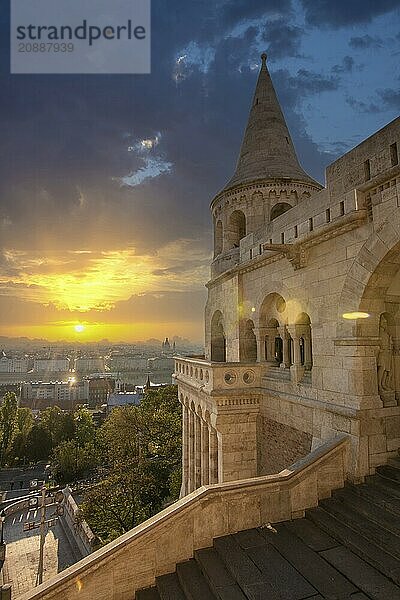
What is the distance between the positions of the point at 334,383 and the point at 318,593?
4128 mm

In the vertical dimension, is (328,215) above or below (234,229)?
below

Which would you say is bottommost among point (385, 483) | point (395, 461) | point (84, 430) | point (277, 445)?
point (84, 430)

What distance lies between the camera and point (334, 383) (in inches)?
312

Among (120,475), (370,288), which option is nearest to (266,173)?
(370,288)

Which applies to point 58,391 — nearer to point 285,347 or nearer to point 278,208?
point 278,208

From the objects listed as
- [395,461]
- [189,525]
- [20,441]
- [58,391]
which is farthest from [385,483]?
[58,391]

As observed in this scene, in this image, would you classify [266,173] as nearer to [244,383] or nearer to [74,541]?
[244,383]

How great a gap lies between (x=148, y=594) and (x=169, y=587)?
1.02 feet

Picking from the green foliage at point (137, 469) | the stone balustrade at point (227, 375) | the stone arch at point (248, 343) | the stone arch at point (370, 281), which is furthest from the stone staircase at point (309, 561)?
the green foliage at point (137, 469)

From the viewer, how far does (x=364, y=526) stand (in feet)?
18.3

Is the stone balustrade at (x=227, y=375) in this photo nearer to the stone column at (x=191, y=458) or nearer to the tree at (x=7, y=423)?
the stone column at (x=191, y=458)

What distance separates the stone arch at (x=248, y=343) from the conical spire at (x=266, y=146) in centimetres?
606

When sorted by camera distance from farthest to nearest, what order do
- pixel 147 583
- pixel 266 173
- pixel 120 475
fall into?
pixel 120 475 < pixel 266 173 < pixel 147 583

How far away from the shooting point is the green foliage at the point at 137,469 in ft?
61.4
